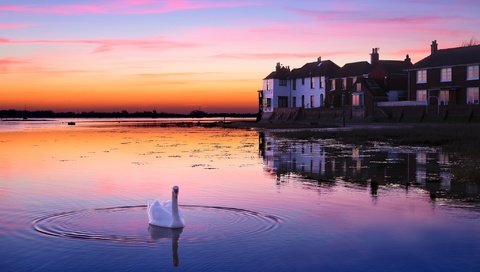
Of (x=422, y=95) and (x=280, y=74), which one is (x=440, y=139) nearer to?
(x=422, y=95)

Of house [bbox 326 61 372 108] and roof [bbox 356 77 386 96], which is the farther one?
house [bbox 326 61 372 108]

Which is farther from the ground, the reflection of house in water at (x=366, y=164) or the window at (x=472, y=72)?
the window at (x=472, y=72)

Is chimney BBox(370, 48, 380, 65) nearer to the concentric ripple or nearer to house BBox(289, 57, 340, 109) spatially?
house BBox(289, 57, 340, 109)

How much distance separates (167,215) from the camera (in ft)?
48.5

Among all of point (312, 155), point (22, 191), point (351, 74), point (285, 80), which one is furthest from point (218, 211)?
point (285, 80)

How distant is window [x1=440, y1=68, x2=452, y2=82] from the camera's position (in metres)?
71.7

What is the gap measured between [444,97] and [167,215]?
2532 inches

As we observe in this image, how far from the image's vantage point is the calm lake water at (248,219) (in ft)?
38.5

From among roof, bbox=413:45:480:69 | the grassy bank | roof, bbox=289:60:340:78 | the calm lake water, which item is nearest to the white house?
roof, bbox=289:60:340:78

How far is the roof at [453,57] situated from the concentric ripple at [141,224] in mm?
59785

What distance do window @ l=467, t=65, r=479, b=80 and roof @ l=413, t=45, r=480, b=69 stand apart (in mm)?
633

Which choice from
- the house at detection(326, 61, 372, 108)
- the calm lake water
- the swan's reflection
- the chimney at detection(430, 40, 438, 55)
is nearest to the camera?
the calm lake water

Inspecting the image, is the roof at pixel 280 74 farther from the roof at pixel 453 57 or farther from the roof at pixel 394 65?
the roof at pixel 453 57

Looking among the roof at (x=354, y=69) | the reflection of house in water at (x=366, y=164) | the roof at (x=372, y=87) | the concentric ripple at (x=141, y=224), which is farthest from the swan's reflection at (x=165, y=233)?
the roof at (x=354, y=69)
